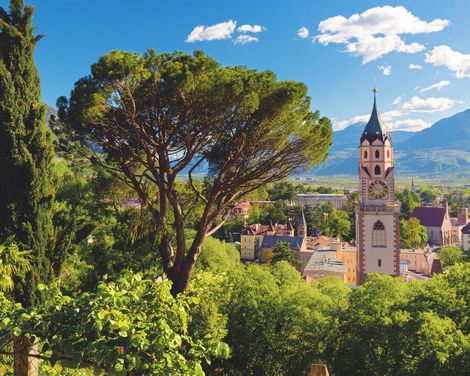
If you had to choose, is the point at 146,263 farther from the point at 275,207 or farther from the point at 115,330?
the point at 275,207

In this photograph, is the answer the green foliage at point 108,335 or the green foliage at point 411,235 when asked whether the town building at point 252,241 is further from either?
the green foliage at point 108,335

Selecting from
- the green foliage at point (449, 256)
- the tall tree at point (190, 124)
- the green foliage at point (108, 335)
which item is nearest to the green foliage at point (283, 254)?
the green foliage at point (449, 256)

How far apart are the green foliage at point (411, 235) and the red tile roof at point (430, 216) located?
32.1 ft

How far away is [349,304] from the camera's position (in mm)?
12141

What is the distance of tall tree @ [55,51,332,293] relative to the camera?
931 cm

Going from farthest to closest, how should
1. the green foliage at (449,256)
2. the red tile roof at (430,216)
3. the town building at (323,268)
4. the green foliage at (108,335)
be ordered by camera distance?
the red tile roof at (430,216) < the town building at (323,268) < the green foliage at (449,256) < the green foliage at (108,335)

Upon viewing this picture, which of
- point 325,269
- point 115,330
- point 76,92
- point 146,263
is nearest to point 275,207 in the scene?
point 325,269

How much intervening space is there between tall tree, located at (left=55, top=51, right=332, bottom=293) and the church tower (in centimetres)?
1526

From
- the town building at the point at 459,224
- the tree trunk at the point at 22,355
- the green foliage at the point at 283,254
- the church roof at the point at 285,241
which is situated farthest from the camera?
the town building at the point at 459,224

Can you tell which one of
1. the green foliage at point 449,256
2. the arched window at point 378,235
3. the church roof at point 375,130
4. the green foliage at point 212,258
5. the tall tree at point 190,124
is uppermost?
the church roof at point 375,130

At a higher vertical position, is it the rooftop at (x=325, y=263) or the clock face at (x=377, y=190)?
the clock face at (x=377, y=190)

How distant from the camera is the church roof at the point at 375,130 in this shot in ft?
88.0

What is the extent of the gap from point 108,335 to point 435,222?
83.0m

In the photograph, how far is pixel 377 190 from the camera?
25.7 m
